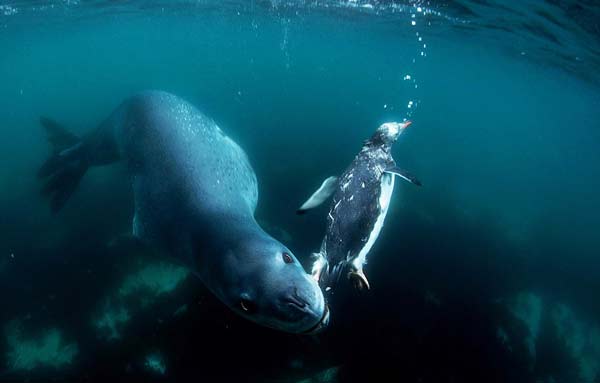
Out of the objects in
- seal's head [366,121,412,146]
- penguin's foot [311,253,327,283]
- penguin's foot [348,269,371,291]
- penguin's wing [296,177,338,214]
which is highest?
seal's head [366,121,412,146]

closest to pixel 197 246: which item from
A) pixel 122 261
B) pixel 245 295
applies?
pixel 245 295

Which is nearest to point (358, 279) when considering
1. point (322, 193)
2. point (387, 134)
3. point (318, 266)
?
point (318, 266)

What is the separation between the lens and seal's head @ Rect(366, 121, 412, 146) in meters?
4.55

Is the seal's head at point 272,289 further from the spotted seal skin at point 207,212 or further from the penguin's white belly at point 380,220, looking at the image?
the penguin's white belly at point 380,220

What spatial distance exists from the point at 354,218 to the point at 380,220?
30 cm

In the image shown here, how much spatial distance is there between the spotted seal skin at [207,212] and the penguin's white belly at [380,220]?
670 mm

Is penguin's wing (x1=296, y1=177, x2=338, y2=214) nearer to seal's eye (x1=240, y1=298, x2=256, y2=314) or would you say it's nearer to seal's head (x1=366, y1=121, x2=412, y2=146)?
seal's head (x1=366, y1=121, x2=412, y2=146)

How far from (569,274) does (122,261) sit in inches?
534

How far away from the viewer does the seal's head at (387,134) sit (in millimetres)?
4551

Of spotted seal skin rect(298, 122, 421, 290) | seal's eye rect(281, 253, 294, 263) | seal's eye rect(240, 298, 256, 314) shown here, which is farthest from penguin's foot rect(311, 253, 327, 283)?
seal's eye rect(240, 298, 256, 314)

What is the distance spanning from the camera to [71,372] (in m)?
5.62

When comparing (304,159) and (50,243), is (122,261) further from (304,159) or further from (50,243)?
(304,159)

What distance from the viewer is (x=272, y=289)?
7.12ft

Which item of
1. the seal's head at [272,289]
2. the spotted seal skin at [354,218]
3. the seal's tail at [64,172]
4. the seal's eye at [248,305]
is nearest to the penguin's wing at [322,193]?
the spotted seal skin at [354,218]
